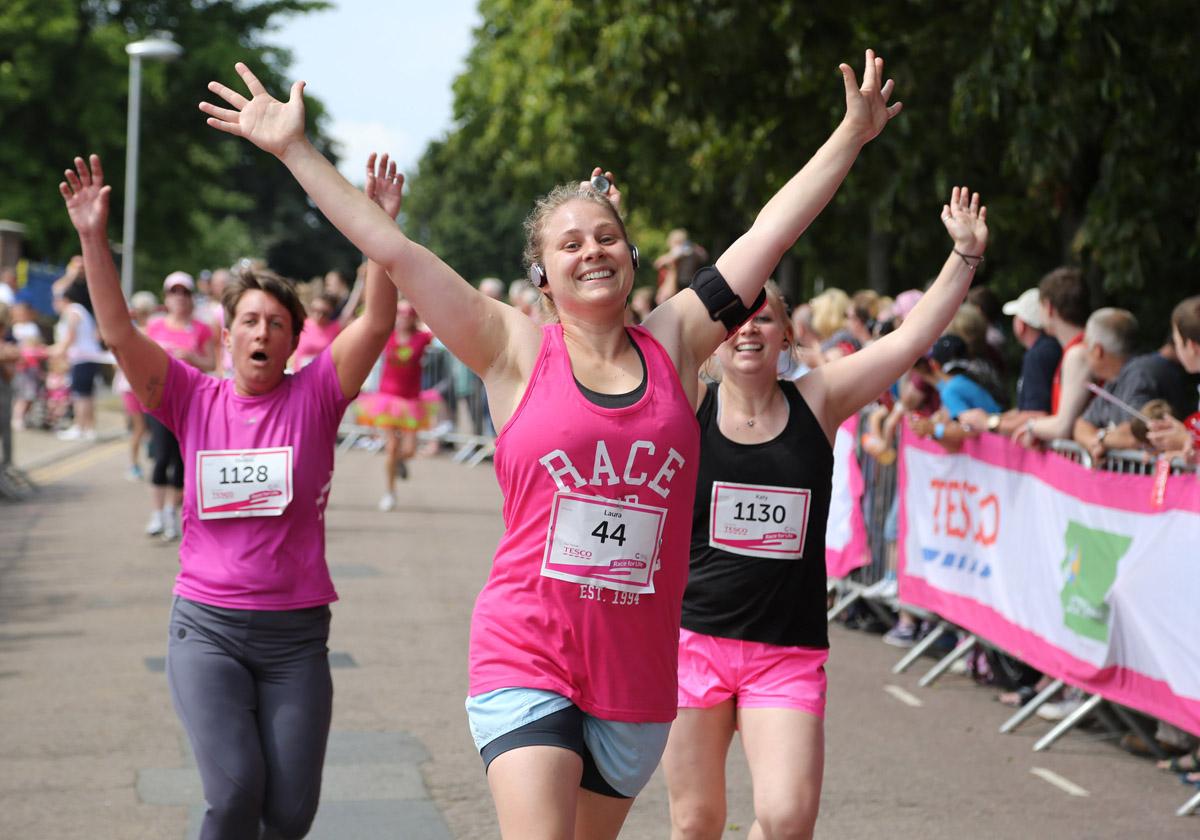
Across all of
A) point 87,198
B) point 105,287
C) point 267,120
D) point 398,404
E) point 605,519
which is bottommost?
point 398,404

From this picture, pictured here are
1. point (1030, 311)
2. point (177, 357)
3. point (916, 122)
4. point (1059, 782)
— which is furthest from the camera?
point (916, 122)

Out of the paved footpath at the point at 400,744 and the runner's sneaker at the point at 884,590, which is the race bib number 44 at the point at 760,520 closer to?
the paved footpath at the point at 400,744

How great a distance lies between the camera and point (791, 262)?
2852cm

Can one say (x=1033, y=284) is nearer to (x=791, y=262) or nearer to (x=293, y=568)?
(x=791, y=262)

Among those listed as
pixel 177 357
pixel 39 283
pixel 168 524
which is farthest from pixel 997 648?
pixel 39 283

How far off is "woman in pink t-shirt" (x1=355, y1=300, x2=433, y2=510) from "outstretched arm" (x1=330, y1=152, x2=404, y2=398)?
1182 centimetres

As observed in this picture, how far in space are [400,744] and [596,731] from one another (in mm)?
3928

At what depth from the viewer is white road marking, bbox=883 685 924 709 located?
28.5 ft

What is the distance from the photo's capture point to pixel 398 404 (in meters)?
17.4

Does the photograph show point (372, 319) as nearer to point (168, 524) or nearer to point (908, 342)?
point (908, 342)

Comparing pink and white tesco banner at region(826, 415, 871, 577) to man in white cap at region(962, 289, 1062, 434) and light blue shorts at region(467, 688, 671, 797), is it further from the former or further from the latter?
light blue shorts at region(467, 688, 671, 797)

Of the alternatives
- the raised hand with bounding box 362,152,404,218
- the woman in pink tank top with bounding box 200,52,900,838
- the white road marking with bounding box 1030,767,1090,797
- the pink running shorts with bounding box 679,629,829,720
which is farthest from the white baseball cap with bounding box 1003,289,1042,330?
the woman in pink tank top with bounding box 200,52,900,838

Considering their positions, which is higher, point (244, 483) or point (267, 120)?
point (267, 120)

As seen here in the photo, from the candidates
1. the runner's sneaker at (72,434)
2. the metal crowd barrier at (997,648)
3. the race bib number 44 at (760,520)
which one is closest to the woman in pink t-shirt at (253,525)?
the race bib number 44 at (760,520)
